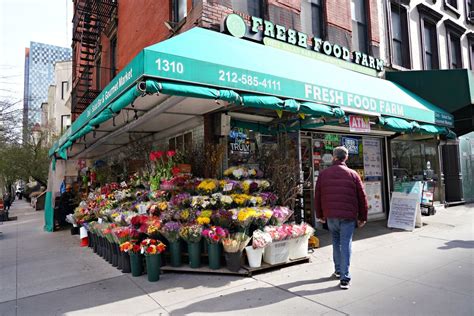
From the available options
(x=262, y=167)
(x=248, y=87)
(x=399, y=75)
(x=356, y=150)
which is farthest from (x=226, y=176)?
(x=399, y=75)

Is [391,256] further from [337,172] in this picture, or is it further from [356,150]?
[356,150]

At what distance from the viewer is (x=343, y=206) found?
439 centimetres

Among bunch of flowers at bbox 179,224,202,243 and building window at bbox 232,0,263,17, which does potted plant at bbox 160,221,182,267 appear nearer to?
bunch of flowers at bbox 179,224,202,243

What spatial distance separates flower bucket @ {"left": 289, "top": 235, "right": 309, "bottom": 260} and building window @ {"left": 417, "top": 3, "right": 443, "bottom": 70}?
1074 cm

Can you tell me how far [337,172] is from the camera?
4516mm

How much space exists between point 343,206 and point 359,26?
8.33 metres

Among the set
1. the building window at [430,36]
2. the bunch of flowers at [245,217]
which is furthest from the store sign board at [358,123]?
the building window at [430,36]

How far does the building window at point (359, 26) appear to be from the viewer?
1038 cm

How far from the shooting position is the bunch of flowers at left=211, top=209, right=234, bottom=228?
5.06 metres

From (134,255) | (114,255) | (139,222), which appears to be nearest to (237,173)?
(139,222)

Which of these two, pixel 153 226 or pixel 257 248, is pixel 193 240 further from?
pixel 257 248

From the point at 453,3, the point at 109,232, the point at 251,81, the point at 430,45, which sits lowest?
the point at 109,232

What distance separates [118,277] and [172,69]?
338cm

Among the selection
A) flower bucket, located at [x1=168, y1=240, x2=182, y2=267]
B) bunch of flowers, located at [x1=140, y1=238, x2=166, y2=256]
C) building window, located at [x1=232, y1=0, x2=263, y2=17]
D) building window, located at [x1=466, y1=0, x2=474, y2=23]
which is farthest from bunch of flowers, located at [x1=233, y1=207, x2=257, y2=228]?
building window, located at [x1=466, y1=0, x2=474, y2=23]
